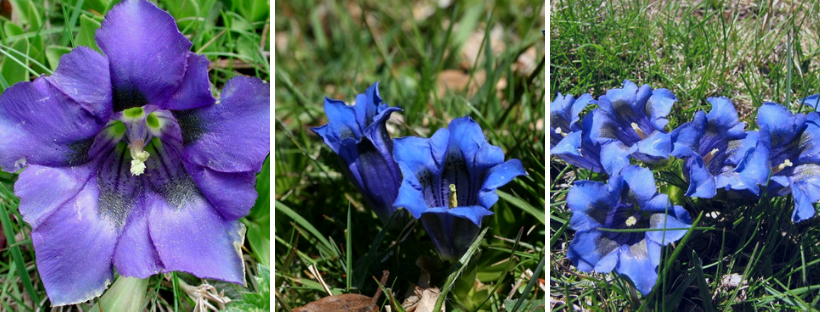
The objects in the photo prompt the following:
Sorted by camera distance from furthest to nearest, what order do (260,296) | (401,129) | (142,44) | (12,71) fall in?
(401,129) < (12,71) < (260,296) < (142,44)

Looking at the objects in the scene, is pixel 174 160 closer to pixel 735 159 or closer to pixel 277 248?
pixel 277 248

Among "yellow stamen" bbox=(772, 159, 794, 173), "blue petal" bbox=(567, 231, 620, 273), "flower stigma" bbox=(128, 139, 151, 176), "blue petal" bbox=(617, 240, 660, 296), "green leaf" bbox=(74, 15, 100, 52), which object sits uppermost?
"green leaf" bbox=(74, 15, 100, 52)

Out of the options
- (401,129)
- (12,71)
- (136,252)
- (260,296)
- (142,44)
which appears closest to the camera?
(142,44)

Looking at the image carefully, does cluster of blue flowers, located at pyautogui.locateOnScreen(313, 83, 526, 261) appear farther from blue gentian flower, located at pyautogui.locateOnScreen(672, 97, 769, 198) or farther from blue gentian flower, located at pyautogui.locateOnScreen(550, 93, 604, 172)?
blue gentian flower, located at pyautogui.locateOnScreen(672, 97, 769, 198)

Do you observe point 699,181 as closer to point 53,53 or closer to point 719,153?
point 719,153

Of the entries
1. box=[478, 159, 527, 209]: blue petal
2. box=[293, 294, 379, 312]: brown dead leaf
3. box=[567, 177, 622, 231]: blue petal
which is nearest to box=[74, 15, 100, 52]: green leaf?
box=[293, 294, 379, 312]: brown dead leaf

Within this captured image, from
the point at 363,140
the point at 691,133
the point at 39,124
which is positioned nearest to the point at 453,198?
the point at 363,140

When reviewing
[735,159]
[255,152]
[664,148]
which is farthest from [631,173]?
[255,152]
